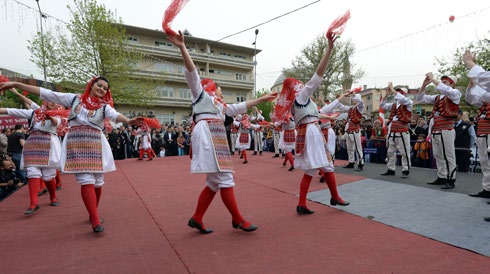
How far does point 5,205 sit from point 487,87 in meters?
7.64

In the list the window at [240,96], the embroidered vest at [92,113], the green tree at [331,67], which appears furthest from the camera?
the window at [240,96]

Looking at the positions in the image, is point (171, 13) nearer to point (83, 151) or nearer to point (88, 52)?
point (83, 151)

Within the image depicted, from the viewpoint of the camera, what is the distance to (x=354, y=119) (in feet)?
25.2

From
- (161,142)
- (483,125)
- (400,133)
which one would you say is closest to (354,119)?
(400,133)

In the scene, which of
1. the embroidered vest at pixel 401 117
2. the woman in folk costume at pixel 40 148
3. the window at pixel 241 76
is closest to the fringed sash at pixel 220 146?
the woman in folk costume at pixel 40 148

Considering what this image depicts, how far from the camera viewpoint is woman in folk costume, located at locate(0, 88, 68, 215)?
4504 mm

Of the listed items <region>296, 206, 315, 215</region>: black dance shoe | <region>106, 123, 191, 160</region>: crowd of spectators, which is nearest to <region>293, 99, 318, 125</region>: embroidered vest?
<region>296, 206, 315, 215</region>: black dance shoe

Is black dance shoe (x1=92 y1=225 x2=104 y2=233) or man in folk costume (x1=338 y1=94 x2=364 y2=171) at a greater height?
man in folk costume (x1=338 y1=94 x2=364 y2=171)

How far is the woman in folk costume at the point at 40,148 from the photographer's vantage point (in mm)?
4504

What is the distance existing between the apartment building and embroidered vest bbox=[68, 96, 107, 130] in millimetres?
25849

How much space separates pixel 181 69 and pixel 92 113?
32062 millimetres

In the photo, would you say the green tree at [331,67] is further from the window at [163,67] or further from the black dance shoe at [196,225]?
the black dance shoe at [196,225]

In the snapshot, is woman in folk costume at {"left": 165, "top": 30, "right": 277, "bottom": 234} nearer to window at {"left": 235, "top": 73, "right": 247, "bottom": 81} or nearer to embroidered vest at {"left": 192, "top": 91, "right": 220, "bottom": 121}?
embroidered vest at {"left": 192, "top": 91, "right": 220, "bottom": 121}

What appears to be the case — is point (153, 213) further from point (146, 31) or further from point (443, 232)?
point (146, 31)
